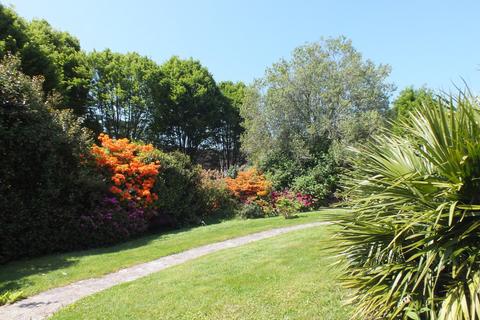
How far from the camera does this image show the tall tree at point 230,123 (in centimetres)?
3150

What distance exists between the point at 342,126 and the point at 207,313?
50.2 ft

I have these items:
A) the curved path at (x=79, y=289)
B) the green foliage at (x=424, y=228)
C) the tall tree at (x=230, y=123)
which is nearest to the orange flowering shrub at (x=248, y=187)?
the curved path at (x=79, y=289)

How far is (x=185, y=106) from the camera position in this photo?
91.2 ft

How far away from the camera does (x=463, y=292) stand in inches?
113

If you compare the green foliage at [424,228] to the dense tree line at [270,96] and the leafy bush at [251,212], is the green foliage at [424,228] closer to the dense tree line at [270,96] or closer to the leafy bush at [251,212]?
the dense tree line at [270,96]

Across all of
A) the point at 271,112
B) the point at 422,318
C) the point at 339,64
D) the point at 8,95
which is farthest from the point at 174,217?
the point at 339,64

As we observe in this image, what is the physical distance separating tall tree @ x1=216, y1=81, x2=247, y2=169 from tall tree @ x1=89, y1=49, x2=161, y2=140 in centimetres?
756

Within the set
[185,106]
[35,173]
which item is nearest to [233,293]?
[35,173]

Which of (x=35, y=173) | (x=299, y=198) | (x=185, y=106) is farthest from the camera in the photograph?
(x=185, y=106)

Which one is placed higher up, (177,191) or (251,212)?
(177,191)

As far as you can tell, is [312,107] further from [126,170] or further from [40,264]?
[40,264]

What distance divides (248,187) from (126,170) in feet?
23.8

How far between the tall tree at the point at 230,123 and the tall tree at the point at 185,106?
1.50 m

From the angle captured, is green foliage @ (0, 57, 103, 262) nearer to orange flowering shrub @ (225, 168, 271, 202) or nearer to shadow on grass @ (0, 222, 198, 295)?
shadow on grass @ (0, 222, 198, 295)
